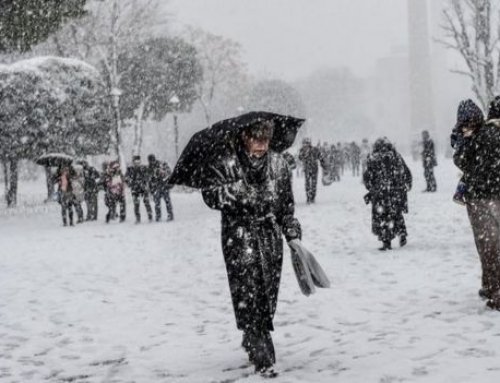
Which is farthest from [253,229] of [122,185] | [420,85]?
[420,85]

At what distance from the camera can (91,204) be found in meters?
20.0

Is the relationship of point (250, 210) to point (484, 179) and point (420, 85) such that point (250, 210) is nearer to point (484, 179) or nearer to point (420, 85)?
point (484, 179)

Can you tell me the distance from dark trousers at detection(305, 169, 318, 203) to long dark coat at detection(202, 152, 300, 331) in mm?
14260

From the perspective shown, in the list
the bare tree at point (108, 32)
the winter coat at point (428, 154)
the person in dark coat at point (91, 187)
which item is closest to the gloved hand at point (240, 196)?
the person in dark coat at point (91, 187)

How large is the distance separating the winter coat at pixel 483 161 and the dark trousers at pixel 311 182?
12.8m

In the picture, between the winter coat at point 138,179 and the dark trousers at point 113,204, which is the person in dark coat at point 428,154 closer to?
the winter coat at point 138,179

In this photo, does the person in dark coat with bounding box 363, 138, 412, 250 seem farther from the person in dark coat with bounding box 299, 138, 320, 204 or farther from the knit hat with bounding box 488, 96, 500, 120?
the person in dark coat with bounding box 299, 138, 320, 204

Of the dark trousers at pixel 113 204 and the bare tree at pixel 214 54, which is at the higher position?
the bare tree at pixel 214 54

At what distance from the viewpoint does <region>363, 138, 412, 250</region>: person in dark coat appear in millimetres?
10680

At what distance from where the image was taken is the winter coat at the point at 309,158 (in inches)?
748

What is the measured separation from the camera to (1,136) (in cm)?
2497

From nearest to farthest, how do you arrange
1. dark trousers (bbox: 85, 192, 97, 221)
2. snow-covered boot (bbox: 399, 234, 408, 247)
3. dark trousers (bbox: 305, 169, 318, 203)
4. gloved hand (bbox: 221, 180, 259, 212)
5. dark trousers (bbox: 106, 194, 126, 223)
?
gloved hand (bbox: 221, 180, 259, 212) < snow-covered boot (bbox: 399, 234, 408, 247) < dark trousers (bbox: 106, 194, 126, 223) < dark trousers (bbox: 305, 169, 318, 203) < dark trousers (bbox: 85, 192, 97, 221)

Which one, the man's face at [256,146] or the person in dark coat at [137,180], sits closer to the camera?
the man's face at [256,146]

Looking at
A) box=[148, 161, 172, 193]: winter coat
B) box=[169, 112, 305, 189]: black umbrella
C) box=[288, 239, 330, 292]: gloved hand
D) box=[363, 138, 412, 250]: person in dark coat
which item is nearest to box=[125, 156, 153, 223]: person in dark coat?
box=[148, 161, 172, 193]: winter coat
